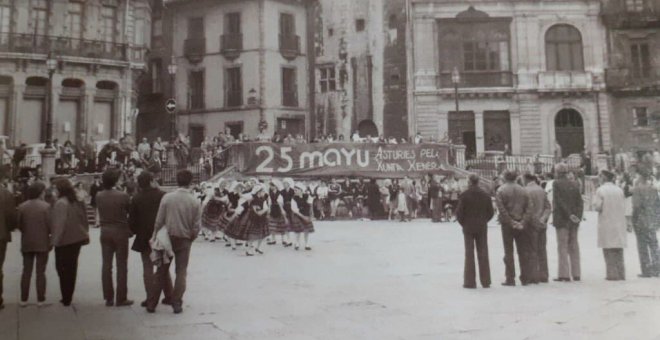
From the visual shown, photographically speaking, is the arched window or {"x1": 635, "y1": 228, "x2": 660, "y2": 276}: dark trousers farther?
the arched window

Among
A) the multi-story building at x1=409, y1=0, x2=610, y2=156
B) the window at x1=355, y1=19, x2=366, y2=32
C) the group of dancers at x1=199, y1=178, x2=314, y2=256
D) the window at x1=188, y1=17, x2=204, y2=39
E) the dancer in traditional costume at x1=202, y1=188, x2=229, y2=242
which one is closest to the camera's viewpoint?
the group of dancers at x1=199, y1=178, x2=314, y2=256

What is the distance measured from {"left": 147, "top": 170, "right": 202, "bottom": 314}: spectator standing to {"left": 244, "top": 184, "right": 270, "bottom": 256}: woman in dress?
5070 mm

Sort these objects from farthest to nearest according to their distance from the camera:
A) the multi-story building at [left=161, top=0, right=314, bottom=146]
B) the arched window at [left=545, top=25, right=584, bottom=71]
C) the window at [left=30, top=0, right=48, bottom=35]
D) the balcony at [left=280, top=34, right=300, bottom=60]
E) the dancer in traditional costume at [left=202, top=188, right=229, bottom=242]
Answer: the balcony at [left=280, top=34, right=300, bottom=60] → the multi-story building at [left=161, top=0, right=314, bottom=146] → the arched window at [left=545, top=25, right=584, bottom=71] → the window at [left=30, top=0, right=48, bottom=35] → the dancer in traditional costume at [left=202, top=188, right=229, bottom=242]

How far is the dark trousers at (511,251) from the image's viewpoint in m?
8.26

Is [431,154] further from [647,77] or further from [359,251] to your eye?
[359,251]

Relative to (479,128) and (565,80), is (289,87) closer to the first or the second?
(479,128)

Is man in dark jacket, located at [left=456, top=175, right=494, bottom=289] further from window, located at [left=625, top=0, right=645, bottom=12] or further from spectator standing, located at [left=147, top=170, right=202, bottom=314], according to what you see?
window, located at [left=625, top=0, right=645, bottom=12]

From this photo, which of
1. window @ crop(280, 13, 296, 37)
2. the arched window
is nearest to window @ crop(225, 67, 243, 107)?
window @ crop(280, 13, 296, 37)

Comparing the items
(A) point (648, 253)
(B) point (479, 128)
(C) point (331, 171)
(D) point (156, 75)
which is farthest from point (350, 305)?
(D) point (156, 75)

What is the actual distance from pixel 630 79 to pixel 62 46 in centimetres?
2416

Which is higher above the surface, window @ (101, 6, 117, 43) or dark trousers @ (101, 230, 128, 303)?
window @ (101, 6, 117, 43)

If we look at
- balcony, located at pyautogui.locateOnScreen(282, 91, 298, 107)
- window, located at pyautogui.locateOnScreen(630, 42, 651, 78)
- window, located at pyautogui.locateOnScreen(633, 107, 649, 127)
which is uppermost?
balcony, located at pyautogui.locateOnScreen(282, 91, 298, 107)

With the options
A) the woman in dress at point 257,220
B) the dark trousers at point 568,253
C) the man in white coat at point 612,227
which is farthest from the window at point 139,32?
the man in white coat at point 612,227

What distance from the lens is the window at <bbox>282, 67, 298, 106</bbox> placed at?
31605 millimetres
